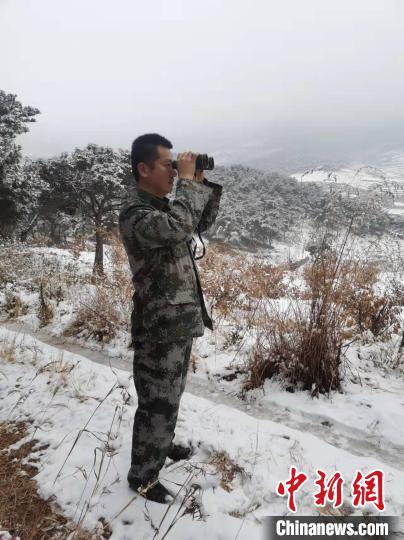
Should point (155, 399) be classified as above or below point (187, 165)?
below

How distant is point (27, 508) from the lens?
194cm

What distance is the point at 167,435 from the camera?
75.8 inches

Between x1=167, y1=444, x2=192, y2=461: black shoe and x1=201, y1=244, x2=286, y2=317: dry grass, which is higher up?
x1=201, y1=244, x2=286, y2=317: dry grass

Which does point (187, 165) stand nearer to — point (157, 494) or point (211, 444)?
point (157, 494)

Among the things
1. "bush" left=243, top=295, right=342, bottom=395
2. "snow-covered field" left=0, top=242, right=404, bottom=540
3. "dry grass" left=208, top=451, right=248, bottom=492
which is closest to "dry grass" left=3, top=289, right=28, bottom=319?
"snow-covered field" left=0, top=242, right=404, bottom=540

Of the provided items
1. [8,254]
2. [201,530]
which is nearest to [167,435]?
[201,530]

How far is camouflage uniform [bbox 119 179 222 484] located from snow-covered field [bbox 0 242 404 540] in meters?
0.22

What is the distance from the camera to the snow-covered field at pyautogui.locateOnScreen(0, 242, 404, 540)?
1.94 m

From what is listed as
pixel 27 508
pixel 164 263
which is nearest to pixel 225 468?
pixel 27 508

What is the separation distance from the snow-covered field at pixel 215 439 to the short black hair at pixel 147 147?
119 centimetres

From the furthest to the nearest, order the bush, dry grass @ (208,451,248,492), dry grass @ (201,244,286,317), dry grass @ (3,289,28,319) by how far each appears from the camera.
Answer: dry grass @ (3,289,28,319), dry grass @ (201,244,286,317), the bush, dry grass @ (208,451,248,492)

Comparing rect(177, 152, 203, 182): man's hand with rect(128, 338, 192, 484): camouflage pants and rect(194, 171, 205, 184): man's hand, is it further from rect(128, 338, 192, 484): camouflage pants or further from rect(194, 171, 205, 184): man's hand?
rect(128, 338, 192, 484): camouflage pants

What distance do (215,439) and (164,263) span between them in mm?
1514

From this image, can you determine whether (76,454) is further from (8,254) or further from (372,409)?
(8,254)
